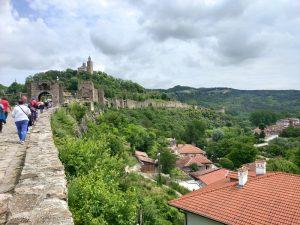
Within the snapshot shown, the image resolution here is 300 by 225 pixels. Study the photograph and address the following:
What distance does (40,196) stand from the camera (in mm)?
4703

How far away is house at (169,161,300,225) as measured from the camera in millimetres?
10969

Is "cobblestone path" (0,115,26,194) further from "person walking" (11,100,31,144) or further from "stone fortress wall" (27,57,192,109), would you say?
"stone fortress wall" (27,57,192,109)

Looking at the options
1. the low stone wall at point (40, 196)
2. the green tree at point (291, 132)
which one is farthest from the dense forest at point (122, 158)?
the green tree at point (291, 132)

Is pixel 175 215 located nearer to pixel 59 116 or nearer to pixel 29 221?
pixel 59 116

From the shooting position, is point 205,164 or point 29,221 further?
point 205,164

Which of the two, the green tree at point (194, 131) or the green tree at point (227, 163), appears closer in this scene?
the green tree at point (227, 163)

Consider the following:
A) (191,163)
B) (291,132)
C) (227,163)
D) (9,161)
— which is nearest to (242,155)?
(227,163)

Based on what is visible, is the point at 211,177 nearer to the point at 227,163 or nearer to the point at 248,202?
the point at 227,163

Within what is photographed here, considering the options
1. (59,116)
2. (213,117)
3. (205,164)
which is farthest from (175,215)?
(213,117)

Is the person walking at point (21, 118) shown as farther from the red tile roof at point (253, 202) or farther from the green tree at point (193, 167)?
the green tree at point (193, 167)

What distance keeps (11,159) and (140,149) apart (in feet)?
139

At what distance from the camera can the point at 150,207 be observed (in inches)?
831

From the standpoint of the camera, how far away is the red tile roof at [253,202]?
1094 centimetres

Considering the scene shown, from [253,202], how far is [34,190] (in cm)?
871
